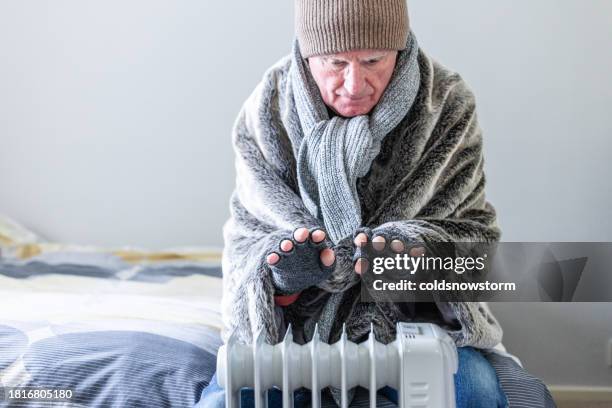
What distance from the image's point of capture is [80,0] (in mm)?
2100

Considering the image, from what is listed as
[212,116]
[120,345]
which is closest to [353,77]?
[120,345]

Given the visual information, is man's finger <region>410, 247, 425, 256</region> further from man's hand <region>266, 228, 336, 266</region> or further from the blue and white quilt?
the blue and white quilt

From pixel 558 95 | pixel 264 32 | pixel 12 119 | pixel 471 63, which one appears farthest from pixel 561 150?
pixel 12 119

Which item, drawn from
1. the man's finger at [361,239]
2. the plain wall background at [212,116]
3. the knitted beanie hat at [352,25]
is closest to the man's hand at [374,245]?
the man's finger at [361,239]

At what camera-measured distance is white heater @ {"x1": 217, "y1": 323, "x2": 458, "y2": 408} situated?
102 centimetres

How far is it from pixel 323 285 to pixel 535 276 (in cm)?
69

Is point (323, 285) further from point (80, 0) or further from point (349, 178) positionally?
point (80, 0)

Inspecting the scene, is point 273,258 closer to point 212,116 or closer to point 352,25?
point 352,25

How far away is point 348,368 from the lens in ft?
3.38

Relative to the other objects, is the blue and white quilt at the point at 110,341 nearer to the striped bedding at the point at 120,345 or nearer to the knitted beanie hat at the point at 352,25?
the striped bedding at the point at 120,345

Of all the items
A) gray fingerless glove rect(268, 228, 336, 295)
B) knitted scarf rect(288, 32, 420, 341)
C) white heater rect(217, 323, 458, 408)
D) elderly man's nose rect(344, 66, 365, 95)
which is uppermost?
elderly man's nose rect(344, 66, 365, 95)

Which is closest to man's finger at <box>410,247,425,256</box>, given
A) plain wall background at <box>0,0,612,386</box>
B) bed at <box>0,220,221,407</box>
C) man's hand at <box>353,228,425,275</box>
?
man's hand at <box>353,228,425,275</box>

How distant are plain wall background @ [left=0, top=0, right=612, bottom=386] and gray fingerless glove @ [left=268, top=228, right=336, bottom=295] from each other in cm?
101

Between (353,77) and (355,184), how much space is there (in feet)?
0.52
